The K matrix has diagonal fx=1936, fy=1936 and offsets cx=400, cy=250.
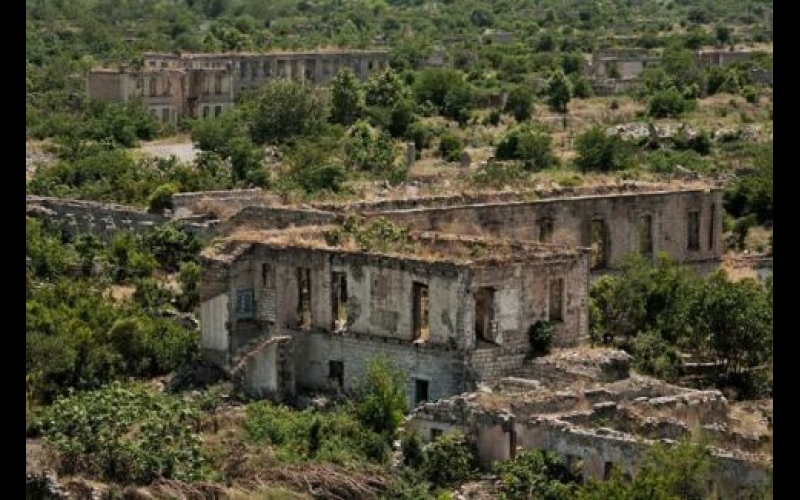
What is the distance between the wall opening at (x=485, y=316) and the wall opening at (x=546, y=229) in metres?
8.51

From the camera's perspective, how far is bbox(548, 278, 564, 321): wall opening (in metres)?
28.7

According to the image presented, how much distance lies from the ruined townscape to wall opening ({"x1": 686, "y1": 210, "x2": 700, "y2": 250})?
0.19 feet

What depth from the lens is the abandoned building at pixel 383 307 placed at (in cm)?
2778

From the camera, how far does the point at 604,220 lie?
37.6 m

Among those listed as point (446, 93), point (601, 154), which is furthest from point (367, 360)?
point (446, 93)

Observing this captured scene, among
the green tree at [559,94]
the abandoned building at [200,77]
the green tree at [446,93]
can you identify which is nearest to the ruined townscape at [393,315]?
the green tree at [446,93]

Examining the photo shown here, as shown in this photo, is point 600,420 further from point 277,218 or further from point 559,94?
point 559,94

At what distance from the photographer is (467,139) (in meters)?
64.8

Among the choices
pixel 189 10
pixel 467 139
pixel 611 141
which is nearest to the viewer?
pixel 611 141

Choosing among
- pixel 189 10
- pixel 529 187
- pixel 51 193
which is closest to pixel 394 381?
pixel 529 187

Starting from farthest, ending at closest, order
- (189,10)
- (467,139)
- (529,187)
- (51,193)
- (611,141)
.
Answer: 1. (189,10)
2. (467,139)
3. (611,141)
4. (51,193)
5. (529,187)

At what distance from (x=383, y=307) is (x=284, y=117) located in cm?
3486
